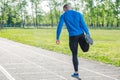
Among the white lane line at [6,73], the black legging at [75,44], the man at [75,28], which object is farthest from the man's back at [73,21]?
the white lane line at [6,73]

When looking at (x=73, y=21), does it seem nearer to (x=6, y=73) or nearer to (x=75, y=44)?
(x=75, y=44)

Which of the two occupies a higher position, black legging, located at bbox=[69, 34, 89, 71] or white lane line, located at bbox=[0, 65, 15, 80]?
black legging, located at bbox=[69, 34, 89, 71]

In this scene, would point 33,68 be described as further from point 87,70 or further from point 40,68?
point 87,70

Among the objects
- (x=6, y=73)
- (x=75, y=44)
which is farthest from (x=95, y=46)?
(x=75, y=44)

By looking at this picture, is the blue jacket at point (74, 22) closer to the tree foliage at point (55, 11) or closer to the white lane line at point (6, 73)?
the white lane line at point (6, 73)

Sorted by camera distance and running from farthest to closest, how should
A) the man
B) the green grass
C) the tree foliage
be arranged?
the tree foliage → the green grass → the man

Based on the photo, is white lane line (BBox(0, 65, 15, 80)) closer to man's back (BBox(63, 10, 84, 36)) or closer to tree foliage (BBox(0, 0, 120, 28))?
man's back (BBox(63, 10, 84, 36))

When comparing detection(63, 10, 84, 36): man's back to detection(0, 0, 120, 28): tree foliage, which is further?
detection(0, 0, 120, 28): tree foliage

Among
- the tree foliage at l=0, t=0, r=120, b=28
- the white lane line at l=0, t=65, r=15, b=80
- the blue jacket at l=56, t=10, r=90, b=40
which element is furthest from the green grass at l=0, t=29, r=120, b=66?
the tree foliage at l=0, t=0, r=120, b=28

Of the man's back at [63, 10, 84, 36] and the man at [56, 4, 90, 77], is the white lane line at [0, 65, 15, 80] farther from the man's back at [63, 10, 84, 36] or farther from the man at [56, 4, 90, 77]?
the man's back at [63, 10, 84, 36]

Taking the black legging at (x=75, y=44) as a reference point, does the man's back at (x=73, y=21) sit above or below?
above

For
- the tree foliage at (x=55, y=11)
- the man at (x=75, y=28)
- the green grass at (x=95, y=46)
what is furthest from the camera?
the tree foliage at (x=55, y=11)

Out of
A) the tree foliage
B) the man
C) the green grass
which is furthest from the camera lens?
the tree foliage

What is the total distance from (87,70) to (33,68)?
1.71m
